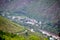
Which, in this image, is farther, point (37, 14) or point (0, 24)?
point (37, 14)

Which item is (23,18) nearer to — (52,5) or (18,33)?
(18,33)

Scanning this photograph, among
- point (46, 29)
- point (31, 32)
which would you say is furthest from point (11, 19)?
point (46, 29)

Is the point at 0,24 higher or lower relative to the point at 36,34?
higher

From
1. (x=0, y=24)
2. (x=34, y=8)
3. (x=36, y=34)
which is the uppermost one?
(x=34, y=8)

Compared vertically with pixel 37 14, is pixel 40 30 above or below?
below

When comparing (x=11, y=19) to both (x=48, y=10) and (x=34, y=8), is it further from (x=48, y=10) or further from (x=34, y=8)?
(x=48, y=10)

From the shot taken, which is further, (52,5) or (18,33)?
(52,5)
